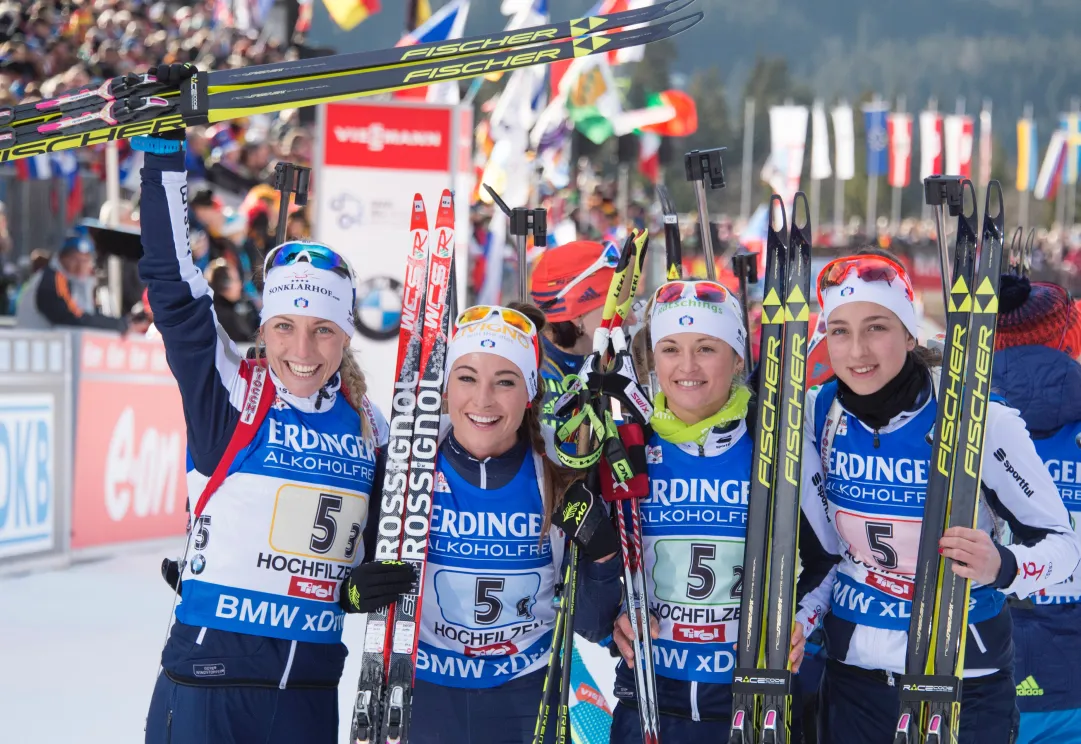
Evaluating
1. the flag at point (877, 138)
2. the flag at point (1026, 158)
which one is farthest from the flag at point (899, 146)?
the flag at point (1026, 158)

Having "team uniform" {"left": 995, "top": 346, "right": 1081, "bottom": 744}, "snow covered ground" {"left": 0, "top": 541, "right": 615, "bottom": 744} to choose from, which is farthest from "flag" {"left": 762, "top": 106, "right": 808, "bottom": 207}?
"team uniform" {"left": 995, "top": 346, "right": 1081, "bottom": 744}

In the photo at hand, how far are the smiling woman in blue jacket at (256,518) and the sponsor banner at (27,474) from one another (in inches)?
186

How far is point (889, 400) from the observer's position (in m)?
2.99

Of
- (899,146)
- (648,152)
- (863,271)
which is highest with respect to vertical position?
(899,146)

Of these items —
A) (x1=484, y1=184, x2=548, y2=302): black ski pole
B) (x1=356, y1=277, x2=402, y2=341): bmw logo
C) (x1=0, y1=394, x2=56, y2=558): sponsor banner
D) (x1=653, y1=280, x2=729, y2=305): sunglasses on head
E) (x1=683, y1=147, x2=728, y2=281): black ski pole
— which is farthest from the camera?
(x1=356, y1=277, x2=402, y2=341): bmw logo

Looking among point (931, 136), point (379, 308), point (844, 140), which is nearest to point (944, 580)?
point (379, 308)

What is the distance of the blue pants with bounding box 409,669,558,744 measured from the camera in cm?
295

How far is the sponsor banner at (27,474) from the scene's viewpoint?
7.16 m

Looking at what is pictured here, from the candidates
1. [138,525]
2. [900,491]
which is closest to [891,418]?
[900,491]

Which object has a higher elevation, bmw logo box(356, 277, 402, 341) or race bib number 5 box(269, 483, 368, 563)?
bmw logo box(356, 277, 402, 341)

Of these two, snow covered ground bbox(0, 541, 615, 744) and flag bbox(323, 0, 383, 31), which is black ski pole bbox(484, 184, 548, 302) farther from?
flag bbox(323, 0, 383, 31)

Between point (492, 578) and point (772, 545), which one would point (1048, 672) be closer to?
point (772, 545)

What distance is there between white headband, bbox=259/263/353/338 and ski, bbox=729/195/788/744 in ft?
3.43

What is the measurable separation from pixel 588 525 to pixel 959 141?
39487 mm
